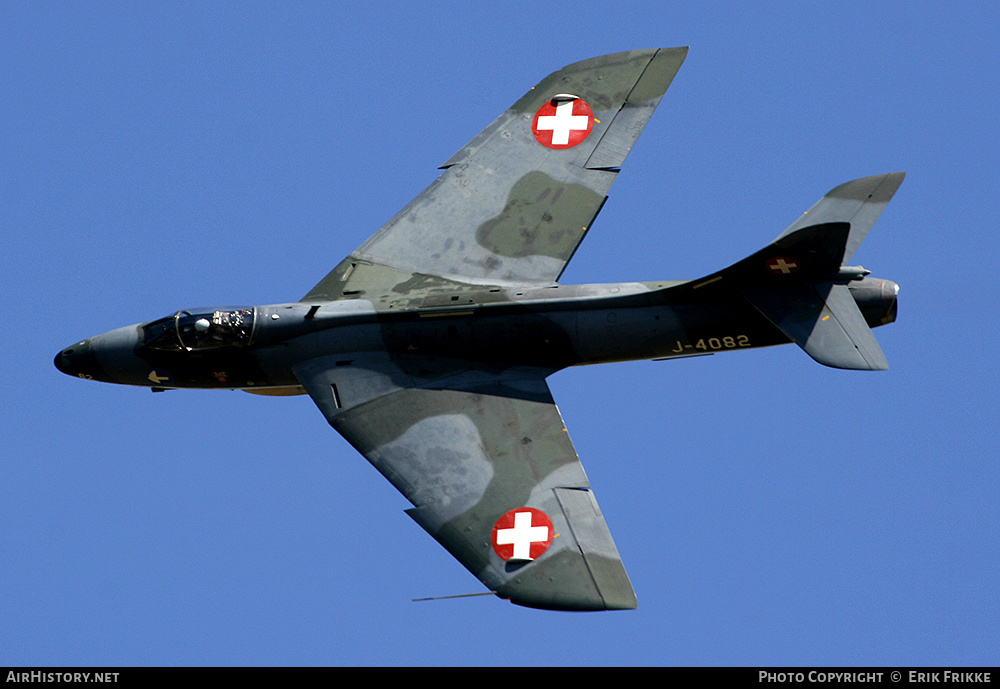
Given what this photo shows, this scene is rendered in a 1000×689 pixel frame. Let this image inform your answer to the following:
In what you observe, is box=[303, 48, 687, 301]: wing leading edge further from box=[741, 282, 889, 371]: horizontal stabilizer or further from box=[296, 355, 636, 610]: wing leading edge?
box=[741, 282, 889, 371]: horizontal stabilizer

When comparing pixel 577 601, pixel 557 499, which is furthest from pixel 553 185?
pixel 577 601

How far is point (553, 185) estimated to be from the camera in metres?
31.6

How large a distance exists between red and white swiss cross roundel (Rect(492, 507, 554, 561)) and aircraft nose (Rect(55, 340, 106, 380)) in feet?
32.5

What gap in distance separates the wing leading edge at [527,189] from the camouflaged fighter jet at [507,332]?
0.15ft

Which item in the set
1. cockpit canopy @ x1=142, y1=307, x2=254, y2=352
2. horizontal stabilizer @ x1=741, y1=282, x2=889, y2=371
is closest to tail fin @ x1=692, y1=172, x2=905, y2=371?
horizontal stabilizer @ x1=741, y1=282, x2=889, y2=371

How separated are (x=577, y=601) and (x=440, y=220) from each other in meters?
9.58

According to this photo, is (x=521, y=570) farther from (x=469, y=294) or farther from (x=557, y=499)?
(x=469, y=294)

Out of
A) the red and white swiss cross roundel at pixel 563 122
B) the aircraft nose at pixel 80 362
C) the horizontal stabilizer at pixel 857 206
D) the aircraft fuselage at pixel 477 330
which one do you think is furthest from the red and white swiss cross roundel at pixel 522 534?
the aircraft nose at pixel 80 362

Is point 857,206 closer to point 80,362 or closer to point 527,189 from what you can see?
point 527,189

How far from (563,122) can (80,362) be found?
1161cm

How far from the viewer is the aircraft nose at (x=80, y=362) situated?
3109cm

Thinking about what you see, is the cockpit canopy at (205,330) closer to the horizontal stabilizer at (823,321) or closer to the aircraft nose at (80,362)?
the aircraft nose at (80,362)

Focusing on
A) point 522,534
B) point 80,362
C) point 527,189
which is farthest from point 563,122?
point 80,362

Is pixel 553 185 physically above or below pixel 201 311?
above
